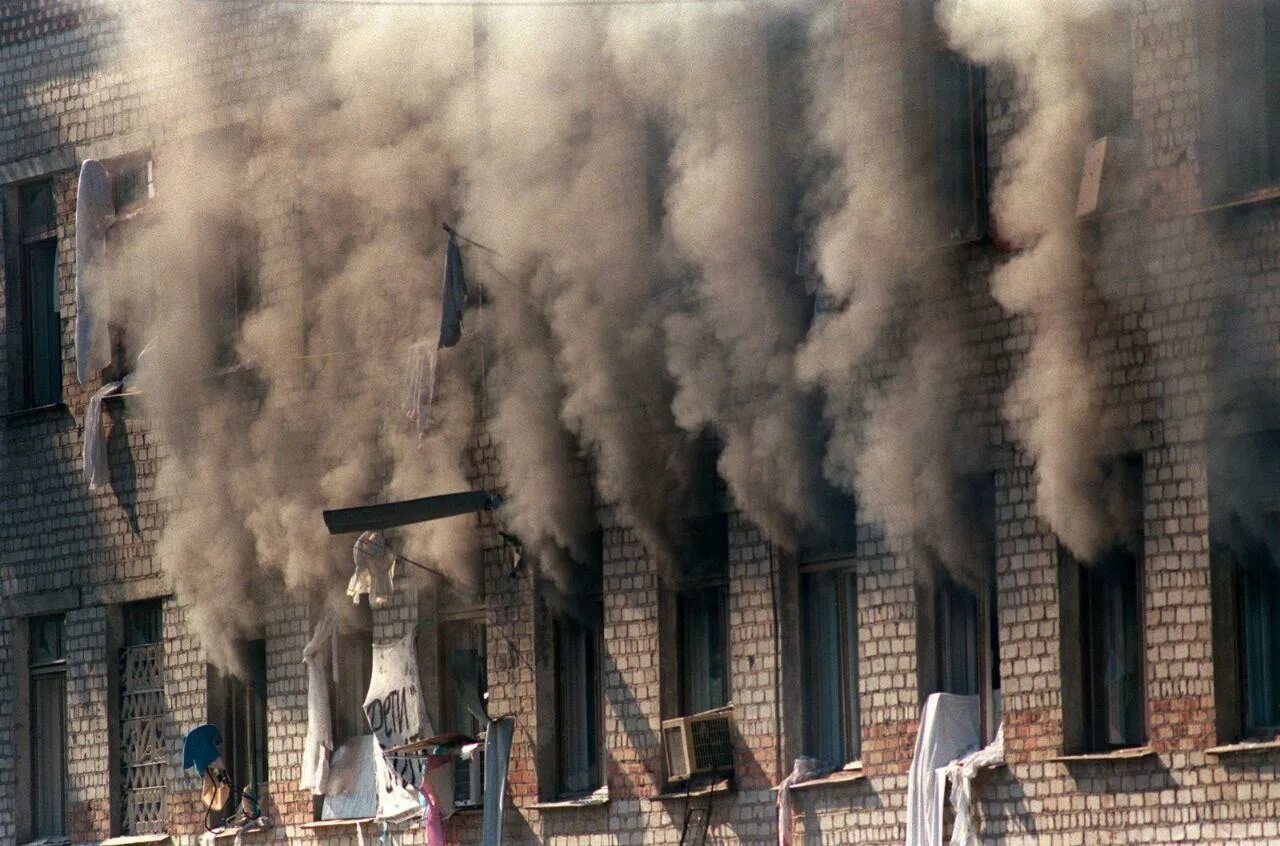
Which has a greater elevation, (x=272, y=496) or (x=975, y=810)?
(x=272, y=496)

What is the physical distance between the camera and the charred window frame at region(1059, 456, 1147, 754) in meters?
18.3

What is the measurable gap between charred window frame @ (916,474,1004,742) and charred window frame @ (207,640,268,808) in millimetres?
7676

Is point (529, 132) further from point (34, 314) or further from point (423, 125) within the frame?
point (34, 314)

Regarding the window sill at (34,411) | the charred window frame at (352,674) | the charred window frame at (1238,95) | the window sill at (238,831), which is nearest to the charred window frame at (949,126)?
the charred window frame at (1238,95)

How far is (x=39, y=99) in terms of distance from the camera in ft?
89.5

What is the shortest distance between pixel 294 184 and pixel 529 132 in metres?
A: 3.34

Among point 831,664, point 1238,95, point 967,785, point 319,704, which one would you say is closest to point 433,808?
point 319,704

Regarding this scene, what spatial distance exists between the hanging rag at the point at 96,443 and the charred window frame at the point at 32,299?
1214mm

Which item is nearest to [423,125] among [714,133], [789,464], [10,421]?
[714,133]

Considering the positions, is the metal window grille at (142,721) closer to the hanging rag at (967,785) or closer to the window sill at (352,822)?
the window sill at (352,822)

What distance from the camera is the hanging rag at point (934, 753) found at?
18969 mm

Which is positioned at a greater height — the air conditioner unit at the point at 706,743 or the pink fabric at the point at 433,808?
the air conditioner unit at the point at 706,743

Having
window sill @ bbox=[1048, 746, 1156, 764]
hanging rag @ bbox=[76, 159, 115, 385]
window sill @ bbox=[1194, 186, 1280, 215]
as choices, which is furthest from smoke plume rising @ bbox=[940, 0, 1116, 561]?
hanging rag @ bbox=[76, 159, 115, 385]

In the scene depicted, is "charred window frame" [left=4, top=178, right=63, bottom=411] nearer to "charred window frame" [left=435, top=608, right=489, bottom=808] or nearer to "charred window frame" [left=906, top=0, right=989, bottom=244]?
"charred window frame" [left=435, top=608, right=489, bottom=808]
